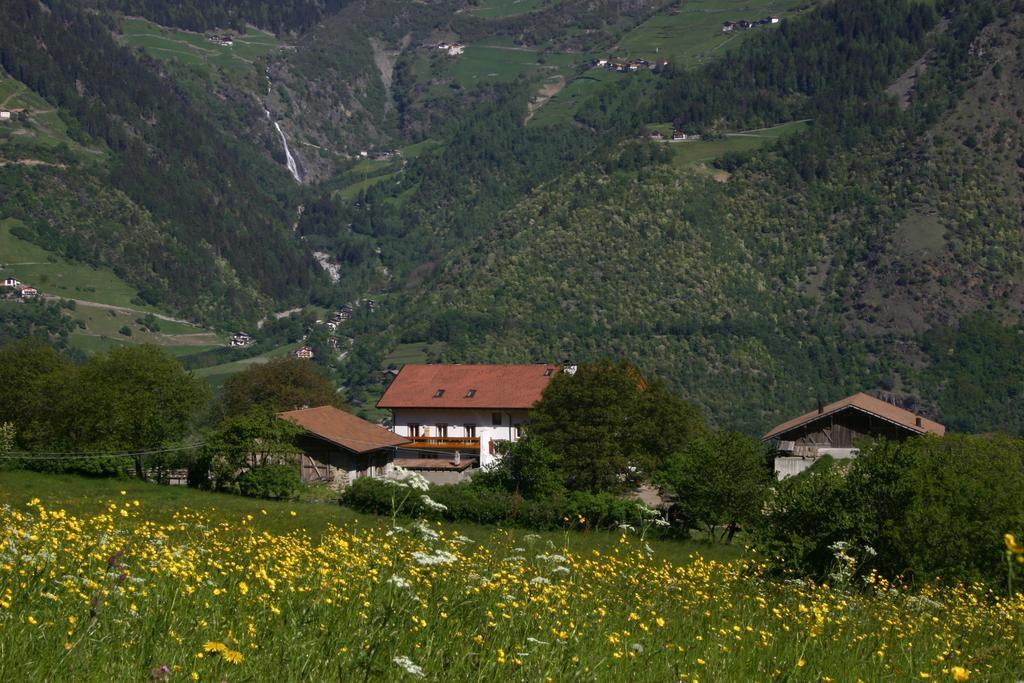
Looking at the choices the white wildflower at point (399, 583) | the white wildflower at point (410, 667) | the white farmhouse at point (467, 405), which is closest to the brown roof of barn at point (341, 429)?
the white farmhouse at point (467, 405)

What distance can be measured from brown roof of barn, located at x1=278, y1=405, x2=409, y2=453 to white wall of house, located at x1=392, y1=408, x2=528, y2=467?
45.5 ft

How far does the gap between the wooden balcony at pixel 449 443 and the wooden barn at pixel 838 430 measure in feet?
81.5

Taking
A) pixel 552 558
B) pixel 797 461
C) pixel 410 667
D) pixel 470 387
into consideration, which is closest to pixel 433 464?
pixel 470 387

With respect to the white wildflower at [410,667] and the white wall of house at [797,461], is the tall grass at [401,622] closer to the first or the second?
the white wildflower at [410,667]

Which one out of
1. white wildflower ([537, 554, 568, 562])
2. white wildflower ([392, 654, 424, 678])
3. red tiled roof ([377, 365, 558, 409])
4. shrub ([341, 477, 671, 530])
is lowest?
shrub ([341, 477, 671, 530])

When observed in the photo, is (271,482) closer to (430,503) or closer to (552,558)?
(430,503)

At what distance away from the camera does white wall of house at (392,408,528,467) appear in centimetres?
9294

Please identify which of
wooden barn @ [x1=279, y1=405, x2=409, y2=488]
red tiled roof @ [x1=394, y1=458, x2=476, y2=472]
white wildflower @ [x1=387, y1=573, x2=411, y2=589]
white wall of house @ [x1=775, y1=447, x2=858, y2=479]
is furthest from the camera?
red tiled roof @ [x1=394, y1=458, x2=476, y2=472]

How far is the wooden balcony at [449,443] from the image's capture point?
304ft

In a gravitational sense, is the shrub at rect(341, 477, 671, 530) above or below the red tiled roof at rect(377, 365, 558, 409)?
below

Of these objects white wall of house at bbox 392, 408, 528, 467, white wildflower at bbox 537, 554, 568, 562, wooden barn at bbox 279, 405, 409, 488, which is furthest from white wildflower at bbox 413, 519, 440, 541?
white wall of house at bbox 392, 408, 528, 467

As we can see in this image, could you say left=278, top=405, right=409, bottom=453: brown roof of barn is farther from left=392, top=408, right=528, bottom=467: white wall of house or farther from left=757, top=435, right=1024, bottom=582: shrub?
left=757, top=435, right=1024, bottom=582: shrub

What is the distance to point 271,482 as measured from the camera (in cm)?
6169

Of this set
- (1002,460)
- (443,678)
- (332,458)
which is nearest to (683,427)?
(332,458)
